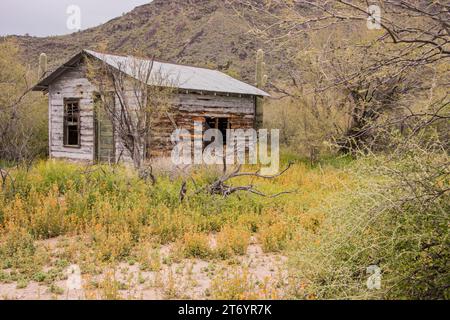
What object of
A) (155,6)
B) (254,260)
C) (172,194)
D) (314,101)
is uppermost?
(155,6)

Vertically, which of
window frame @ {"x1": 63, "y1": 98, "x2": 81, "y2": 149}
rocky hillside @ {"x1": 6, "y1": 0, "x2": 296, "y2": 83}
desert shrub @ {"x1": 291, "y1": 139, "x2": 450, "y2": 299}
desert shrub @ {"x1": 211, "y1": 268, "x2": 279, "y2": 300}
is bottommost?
desert shrub @ {"x1": 211, "y1": 268, "x2": 279, "y2": 300}

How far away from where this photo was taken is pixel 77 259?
5.91m

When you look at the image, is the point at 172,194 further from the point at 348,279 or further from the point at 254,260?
the point at 348,279

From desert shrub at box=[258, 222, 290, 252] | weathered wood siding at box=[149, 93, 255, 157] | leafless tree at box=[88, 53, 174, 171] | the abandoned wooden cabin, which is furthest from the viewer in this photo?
the abandoned wooden cabin

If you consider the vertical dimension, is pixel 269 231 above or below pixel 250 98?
below

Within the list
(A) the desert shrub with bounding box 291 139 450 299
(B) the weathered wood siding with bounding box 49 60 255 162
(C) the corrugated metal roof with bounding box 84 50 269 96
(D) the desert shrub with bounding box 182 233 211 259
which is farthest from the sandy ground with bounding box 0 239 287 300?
(B) the weathered wood siding with bounding box 49 60 255 162

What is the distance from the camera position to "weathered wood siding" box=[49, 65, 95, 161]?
15.8 m

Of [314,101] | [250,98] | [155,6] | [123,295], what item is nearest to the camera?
[123,295]

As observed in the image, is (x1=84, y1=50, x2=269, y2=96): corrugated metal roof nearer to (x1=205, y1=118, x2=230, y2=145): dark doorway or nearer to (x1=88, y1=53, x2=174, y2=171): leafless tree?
(x1=88, y1=53, x2=174, y2=171): leafless tree

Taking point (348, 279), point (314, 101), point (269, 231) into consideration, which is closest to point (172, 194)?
point (269, 231)

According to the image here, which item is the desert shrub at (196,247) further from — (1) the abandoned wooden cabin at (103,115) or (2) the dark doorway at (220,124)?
(2) the dark doorway at (220,124)
